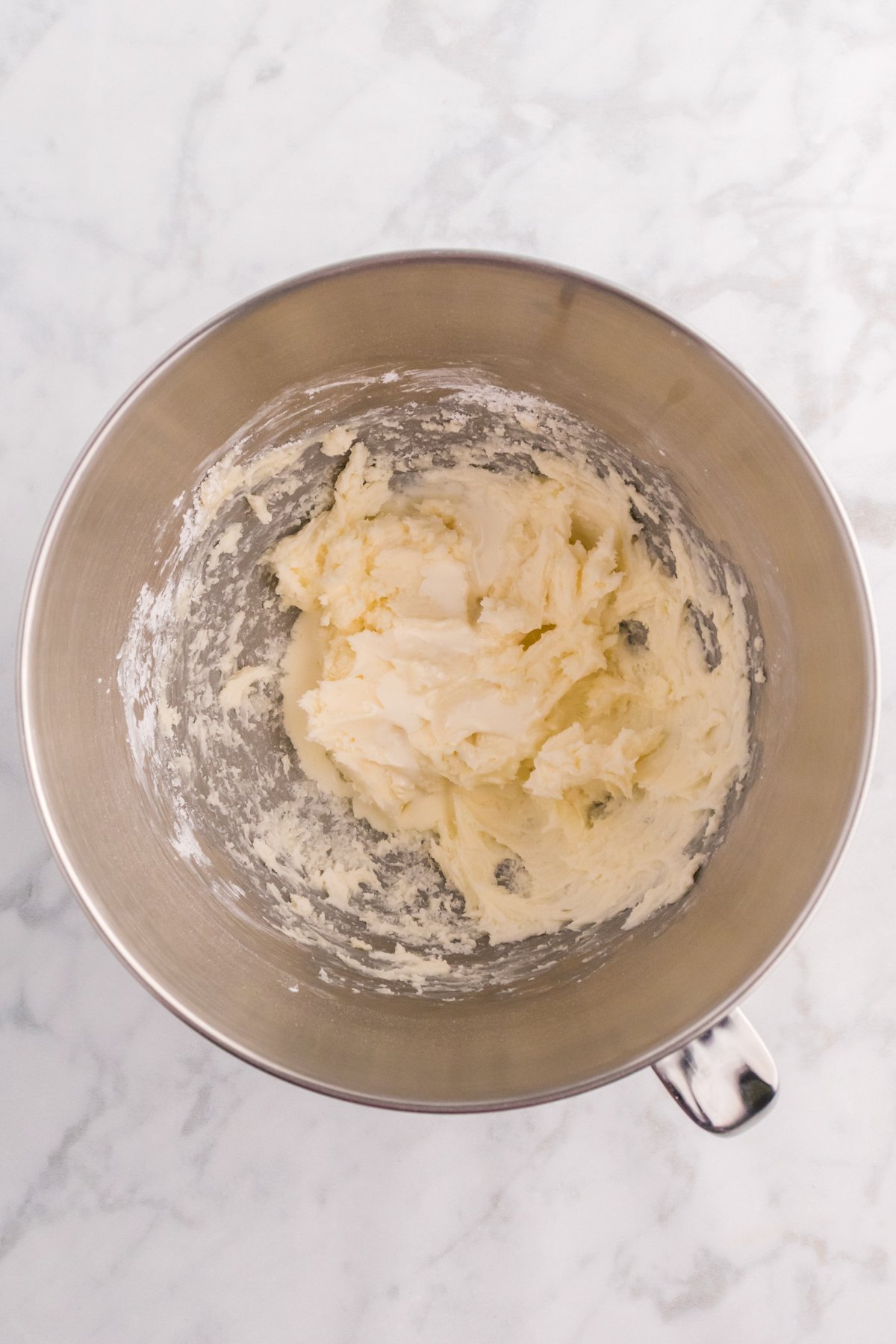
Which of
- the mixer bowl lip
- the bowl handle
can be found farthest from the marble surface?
the mixer bowl lip

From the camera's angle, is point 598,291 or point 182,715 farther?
point 182,715

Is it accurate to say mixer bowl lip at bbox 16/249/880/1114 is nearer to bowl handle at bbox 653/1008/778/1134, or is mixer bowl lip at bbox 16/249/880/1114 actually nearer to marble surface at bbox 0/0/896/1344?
bowl handle at bbox 653/1008/778/1134

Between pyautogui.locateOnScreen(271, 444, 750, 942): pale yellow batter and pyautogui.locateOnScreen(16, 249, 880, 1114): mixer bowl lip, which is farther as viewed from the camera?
pyautogui.locateOnScreen(271, 444, 750, 942): pale yellow batter

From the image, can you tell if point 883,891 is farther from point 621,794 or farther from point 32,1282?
point 32,1282

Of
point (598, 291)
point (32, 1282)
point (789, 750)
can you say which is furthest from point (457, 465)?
point (32, 1282)

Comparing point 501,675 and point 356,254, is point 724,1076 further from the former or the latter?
point 356,254

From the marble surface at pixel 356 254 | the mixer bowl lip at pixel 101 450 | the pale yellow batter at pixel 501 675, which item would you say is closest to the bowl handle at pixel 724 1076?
the mixer bowl lip at pixel 101 450
